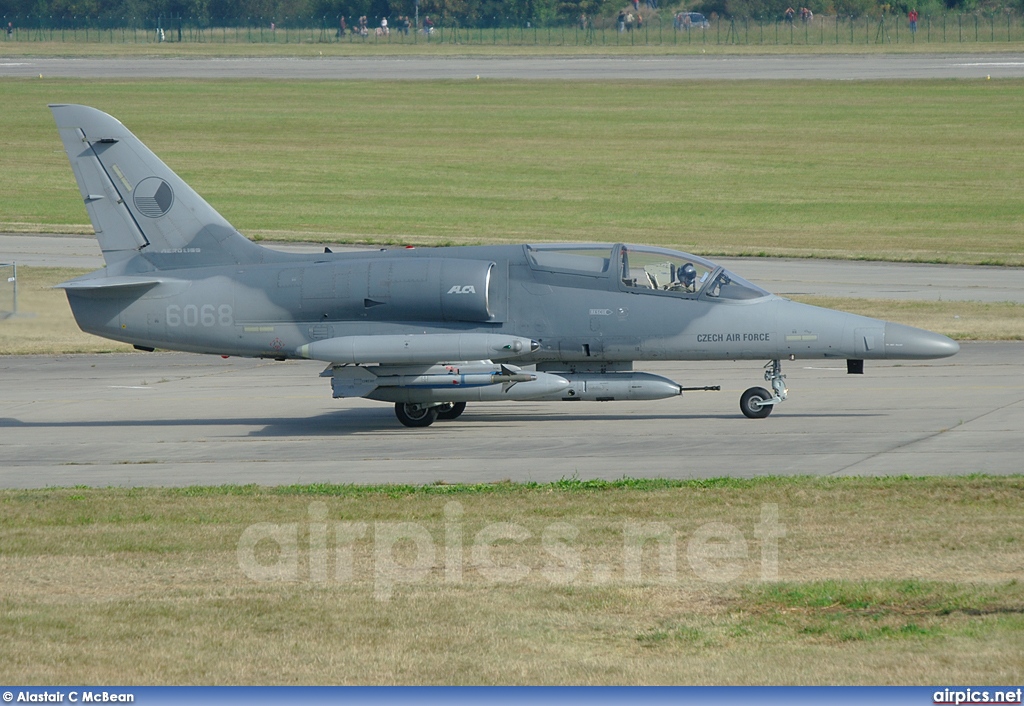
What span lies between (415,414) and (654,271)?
164 inches

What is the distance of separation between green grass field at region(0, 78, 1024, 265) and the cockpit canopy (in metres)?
18.5

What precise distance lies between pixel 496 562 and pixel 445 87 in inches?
2696

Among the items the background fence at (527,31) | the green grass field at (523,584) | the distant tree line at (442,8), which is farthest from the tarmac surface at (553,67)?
the green grass field at (523,584)

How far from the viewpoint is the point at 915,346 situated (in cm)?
1867

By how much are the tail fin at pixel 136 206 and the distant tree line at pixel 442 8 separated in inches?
4198

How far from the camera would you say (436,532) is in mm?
12867

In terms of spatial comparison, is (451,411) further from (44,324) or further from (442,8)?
(442,8)

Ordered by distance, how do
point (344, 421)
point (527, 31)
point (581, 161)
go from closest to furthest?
point (344, 421) < point (581, 161) < point (527, 31)

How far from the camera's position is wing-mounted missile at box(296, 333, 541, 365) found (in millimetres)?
19016

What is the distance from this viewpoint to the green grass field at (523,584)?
9.01 meters

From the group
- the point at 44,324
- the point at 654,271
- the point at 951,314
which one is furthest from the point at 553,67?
the point at 654,271

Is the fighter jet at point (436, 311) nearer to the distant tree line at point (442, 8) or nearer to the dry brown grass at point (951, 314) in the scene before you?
the dry brown grass at point (951, 314)

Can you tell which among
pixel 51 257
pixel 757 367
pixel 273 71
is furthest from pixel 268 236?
pixel 273 71

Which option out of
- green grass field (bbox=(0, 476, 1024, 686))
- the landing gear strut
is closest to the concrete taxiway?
the landing gear strut
